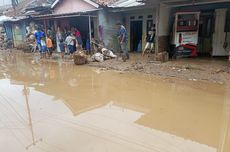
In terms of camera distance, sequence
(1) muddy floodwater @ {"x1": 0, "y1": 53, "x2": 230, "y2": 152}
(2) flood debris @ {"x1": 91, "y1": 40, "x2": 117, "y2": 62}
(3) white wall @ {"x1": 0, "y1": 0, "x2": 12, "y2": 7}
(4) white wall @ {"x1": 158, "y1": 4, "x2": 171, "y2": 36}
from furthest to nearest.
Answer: (3) white wall @ {"x1": 0, "y1": 0, "x2": 12, "y2": 7}, (2) flood debris @ {"x1": 91, "y1": 40, "x2": 117, "y2": 62}, (4) white wall @ {"x1": 158, "y1": 4, "x2": 171, "y2": 36}, (1) muddy floodwater @ {"x1": 0, "y1": 53, "x2": 230, "y2": 152}

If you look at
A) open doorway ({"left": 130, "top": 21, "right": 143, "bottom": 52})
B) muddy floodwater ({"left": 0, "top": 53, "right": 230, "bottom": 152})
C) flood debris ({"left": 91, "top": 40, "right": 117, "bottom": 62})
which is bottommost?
muddy floodwater ({"left": 0, "top": 53, "right": 230, "bottom": 152})

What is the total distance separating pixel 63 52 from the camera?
15.2 meters

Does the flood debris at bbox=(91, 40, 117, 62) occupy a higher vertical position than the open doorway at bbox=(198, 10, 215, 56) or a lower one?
lower

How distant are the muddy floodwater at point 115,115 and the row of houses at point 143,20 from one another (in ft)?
13.0

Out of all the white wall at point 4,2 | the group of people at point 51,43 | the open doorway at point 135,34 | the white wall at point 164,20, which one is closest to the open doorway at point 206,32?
the white wall at point 164,20

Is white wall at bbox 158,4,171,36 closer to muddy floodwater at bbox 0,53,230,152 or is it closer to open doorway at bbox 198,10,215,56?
open doorway at bbox 198,10,215,56

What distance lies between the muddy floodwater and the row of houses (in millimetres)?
3960

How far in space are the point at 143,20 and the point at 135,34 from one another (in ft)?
3.94

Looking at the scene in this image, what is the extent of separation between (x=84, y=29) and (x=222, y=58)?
9.80m

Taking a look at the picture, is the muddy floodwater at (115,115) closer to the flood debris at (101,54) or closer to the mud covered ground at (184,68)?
the mud covered ground at (184,68)

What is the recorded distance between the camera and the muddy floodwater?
3.81 metres

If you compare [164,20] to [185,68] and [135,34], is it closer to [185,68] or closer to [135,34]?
[185,68]

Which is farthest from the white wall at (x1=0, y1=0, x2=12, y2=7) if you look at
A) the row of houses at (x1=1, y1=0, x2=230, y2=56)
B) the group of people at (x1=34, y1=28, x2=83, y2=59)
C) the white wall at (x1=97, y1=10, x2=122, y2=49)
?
the white wall at (x1=97, y1=10, x2=122, y2=49)

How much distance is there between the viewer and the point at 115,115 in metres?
5.05
